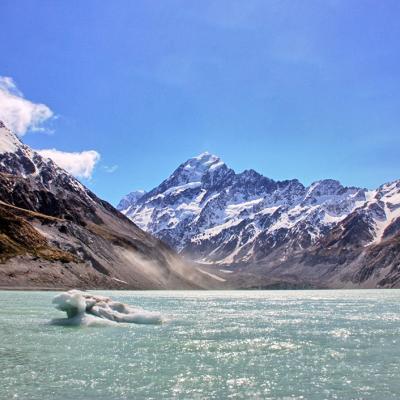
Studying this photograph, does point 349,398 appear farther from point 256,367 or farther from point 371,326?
point 371,326

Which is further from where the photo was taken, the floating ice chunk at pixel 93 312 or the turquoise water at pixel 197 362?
the floating ice chunk at pixel 93 312

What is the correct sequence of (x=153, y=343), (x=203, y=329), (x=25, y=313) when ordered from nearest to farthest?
1. (x=153, y=343)
2. (x=203, y=329)
3. (x=25, y=313)

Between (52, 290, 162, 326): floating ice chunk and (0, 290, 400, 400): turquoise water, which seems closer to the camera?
(0, 290, 400, 400): turquoise water

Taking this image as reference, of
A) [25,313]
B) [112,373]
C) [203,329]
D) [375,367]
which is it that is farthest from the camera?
[25,313]

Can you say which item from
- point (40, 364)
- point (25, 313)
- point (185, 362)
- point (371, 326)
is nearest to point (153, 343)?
point (185, 362)

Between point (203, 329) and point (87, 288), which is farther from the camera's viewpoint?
point (87, 288)
